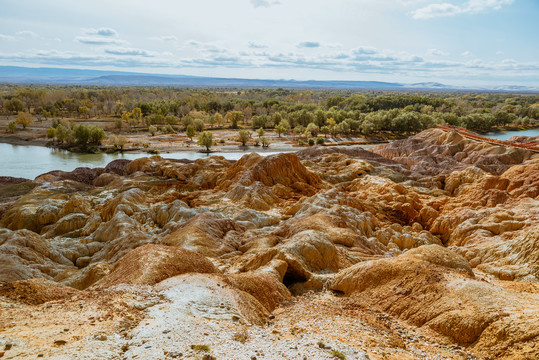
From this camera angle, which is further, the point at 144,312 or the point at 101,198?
the point at 101,198

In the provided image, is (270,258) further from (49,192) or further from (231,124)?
(231,124)

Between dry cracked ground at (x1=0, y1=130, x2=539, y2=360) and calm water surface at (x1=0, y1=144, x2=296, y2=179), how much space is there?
23.7m

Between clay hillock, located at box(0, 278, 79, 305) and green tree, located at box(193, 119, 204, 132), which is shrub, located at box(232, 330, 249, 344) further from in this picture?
green tree, located at box(193, 119, 204, 132)

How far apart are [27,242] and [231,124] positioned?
10394 centimetres

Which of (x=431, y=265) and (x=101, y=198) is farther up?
(x=431, y=265)

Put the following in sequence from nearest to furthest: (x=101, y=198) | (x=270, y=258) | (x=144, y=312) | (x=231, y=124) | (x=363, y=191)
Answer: (x=144, y=312)
(x=270, y=258)
(x=101, y=198)
(x=363, y=191)
(x=231, y=124)

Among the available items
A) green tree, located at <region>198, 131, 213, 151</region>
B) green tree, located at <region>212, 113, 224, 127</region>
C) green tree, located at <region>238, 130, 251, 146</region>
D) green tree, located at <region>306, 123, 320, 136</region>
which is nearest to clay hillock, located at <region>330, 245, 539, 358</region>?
green tree, located at <region>198, 131, 213, 151</region>

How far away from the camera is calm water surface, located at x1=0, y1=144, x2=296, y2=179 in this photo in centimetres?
6409

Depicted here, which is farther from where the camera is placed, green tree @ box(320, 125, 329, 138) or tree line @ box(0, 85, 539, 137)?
tree line @ box(0, 85, 539, 137)

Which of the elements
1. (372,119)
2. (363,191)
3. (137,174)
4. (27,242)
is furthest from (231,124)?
(27,242)

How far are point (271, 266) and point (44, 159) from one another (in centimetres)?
7315

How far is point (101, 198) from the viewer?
35.3 m

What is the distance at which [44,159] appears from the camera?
240 ft

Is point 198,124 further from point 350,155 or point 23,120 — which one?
point 350,155
